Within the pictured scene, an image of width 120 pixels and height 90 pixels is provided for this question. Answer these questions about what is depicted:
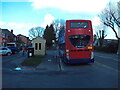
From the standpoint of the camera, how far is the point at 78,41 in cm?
1446

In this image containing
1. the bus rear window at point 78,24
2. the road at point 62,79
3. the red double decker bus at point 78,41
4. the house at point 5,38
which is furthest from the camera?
Answer: the house at point 5,38

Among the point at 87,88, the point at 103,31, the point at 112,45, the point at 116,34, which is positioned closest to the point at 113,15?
the point at 116,34

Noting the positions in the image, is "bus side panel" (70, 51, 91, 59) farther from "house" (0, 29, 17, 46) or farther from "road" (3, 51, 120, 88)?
"house" (0, 29, 17, 46)

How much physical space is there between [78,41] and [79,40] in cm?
13

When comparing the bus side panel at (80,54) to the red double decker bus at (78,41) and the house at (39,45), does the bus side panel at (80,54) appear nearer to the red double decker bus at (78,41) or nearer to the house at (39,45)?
the red double decker bus at (78,41)

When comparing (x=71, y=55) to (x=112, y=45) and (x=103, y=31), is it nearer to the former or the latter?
(x=112, y=45)

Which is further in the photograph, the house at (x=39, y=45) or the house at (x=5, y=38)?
the house at (x=5, y=38)

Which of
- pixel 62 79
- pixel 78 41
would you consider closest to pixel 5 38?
pixel 78 41

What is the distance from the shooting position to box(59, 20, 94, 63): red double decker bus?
14.3m

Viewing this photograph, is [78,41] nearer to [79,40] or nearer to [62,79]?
[79,40]

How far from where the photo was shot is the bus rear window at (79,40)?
1440 cm

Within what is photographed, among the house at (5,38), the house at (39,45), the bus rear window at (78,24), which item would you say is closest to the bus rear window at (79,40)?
the bus rear window at (78,24)

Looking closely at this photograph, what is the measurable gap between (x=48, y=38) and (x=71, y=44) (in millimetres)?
65635

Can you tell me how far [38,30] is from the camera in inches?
3708
